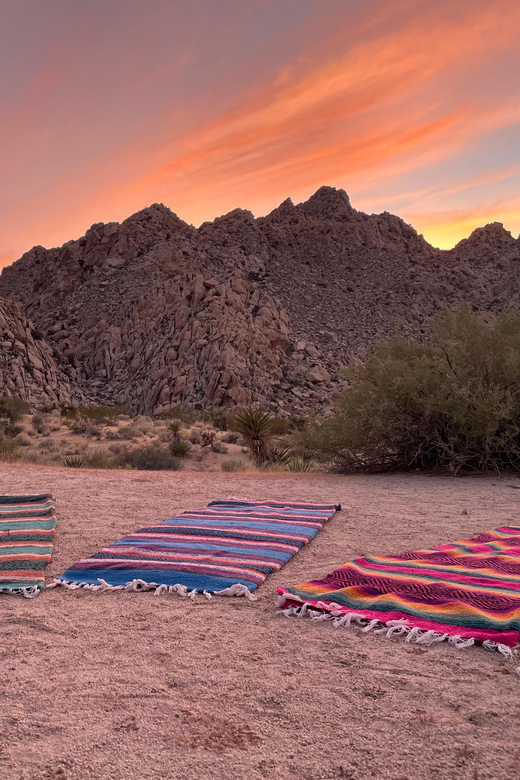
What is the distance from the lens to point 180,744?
2.53 metres

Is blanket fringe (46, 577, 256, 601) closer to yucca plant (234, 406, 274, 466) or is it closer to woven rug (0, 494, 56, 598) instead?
woven rug (0, 494, 56, 598)

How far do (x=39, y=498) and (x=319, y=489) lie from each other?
453 cm

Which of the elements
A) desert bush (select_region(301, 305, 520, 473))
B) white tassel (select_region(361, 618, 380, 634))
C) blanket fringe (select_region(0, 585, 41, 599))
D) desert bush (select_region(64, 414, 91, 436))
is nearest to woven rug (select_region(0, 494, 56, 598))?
blanket fringe (select_region(0, 585, 41, 599))

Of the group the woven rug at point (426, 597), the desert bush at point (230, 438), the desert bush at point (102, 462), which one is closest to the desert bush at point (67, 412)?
the desert bush at point (230, 438)

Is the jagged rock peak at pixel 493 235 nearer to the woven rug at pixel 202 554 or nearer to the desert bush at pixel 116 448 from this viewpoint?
the desert bush at pixel 116 448

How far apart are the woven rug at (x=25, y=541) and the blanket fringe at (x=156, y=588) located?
0.22 meters

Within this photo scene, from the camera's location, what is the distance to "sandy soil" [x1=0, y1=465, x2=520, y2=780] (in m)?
2.38

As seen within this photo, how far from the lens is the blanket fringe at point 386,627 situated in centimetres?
341

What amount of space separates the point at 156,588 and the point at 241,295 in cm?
4004

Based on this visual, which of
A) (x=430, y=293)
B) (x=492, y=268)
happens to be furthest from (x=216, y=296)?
(x=492, y=268)

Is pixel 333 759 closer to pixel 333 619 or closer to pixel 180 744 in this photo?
pixel 180 744

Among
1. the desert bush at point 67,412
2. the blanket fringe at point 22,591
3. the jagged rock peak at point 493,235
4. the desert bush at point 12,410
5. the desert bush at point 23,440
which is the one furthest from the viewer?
the jagged rock peak at point 493,235

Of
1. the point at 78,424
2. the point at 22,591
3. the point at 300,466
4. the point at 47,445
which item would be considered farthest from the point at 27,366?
the point at 22,591

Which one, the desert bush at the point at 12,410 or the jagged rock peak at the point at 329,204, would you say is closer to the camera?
the desert bush at the point at 12,410
